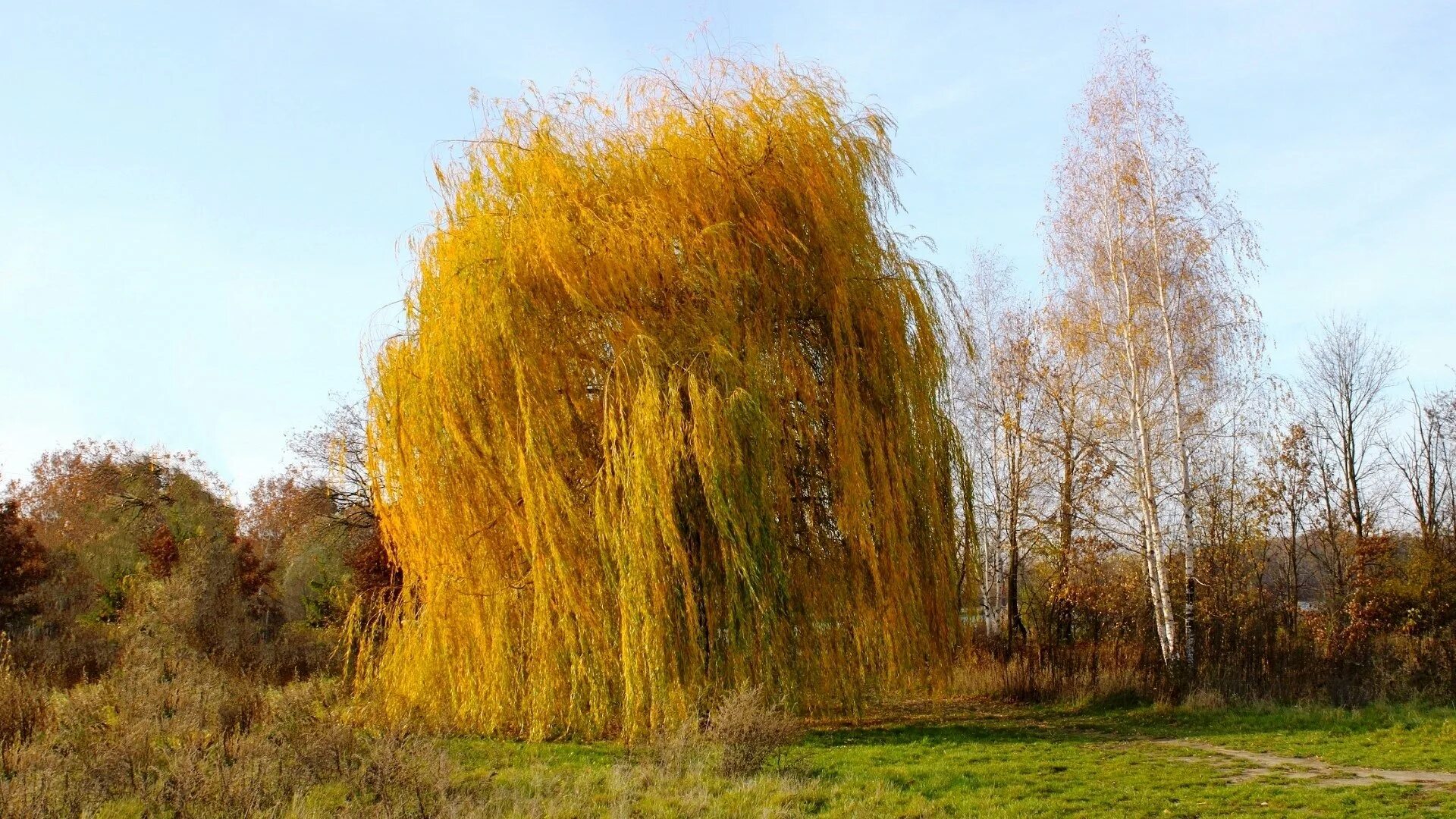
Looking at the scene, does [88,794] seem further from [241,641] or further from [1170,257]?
[1170,257]

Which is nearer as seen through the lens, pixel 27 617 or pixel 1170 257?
pixel 1170 257

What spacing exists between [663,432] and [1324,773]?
682cm

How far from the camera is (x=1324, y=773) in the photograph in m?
8.44

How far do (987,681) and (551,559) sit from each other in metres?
8.48

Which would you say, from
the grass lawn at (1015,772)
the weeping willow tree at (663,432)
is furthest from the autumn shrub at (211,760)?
the weeping willow tree at (663,432)

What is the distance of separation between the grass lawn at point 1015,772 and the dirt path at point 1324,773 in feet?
0.30

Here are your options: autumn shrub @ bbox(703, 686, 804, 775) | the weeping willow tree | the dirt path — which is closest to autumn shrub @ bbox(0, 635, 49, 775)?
the weeping willow tree

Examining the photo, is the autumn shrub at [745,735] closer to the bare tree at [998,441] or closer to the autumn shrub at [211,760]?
the autumn shrub at [211,760]

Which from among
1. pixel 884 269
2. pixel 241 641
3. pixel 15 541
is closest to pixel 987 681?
pixel 884 269

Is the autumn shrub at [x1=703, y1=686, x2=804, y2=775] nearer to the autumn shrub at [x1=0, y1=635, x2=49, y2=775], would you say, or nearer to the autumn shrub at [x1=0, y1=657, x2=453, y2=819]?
the autumn shrub at [x1=0, y1=657, x2=453, y2=819]

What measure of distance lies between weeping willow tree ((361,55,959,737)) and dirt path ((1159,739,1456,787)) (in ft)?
10.8

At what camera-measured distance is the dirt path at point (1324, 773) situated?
7.96 meters

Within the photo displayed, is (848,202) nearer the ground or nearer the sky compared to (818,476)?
nearer the sky

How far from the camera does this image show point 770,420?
9695 millimetres
